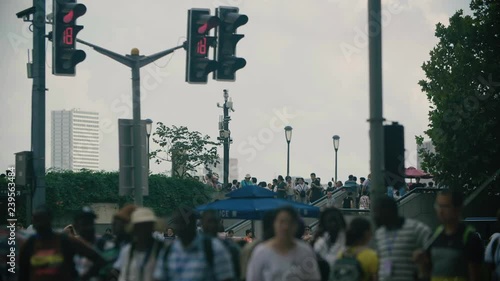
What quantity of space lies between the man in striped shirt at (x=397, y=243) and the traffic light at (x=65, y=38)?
900cm

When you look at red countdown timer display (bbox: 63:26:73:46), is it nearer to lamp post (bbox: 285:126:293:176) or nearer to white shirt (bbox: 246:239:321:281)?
white shirt (bbox: 246:239:321:281)

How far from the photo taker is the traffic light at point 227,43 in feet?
63.7

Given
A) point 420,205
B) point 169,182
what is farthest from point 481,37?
point 169,182

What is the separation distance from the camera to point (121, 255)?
10.8 meters

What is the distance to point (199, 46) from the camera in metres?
19.5

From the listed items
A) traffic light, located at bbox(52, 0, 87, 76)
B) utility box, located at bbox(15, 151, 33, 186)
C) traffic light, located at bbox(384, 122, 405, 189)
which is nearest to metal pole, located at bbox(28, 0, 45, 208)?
utility box, located at bbox(15, 151, 33, 186)

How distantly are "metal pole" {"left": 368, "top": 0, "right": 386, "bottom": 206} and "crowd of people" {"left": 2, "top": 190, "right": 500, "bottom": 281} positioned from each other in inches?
50.1

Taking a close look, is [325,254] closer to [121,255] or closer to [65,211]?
[121,255]

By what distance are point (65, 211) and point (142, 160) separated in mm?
21299

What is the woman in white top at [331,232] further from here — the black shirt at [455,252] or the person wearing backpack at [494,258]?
the person wearing backpack at [494,258]

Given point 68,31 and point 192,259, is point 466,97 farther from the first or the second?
point 192,259

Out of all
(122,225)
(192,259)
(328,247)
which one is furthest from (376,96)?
(192,259)

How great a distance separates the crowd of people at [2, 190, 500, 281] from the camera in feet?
31.7

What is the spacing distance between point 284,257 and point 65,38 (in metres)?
9.99
